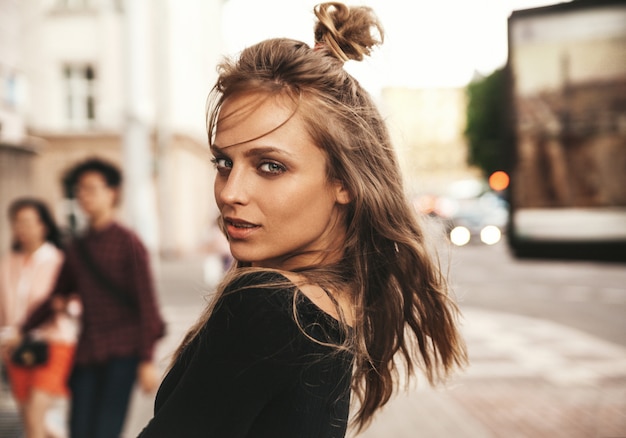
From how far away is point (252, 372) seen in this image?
109cm

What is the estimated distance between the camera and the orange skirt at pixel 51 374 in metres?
3.96

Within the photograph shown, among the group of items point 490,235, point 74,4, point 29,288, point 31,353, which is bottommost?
point 31,353

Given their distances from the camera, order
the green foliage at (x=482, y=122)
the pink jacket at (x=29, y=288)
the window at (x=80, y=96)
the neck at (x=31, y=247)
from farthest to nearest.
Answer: the green foliage at (x=482, y=122)
the window at (x=80, y=96)
the neck at (x=31, y=247)
the pink jacket at (x=29, y=288)

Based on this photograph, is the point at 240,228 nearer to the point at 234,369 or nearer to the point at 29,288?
the point at 234,369

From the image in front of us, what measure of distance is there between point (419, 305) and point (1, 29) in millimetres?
6785

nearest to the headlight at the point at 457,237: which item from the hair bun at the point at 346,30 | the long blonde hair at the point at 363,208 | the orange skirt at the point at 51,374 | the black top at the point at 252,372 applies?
the long blonde hair at the point at 363,208

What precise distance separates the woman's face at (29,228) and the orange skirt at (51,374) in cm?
76

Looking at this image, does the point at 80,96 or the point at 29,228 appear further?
the point at 80,96

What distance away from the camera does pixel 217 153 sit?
1.32 m

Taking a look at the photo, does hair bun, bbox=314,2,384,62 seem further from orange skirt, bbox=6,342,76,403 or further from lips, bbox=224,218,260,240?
orange skirt, bbox=6,342,76,403

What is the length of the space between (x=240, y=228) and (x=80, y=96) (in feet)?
74.5

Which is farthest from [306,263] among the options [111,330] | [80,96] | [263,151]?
[80,96]

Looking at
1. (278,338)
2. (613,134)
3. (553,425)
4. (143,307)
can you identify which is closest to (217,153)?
(278,338)

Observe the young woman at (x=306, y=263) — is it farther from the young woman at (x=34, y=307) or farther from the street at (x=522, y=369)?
the young woman at (x=34, y=307)
